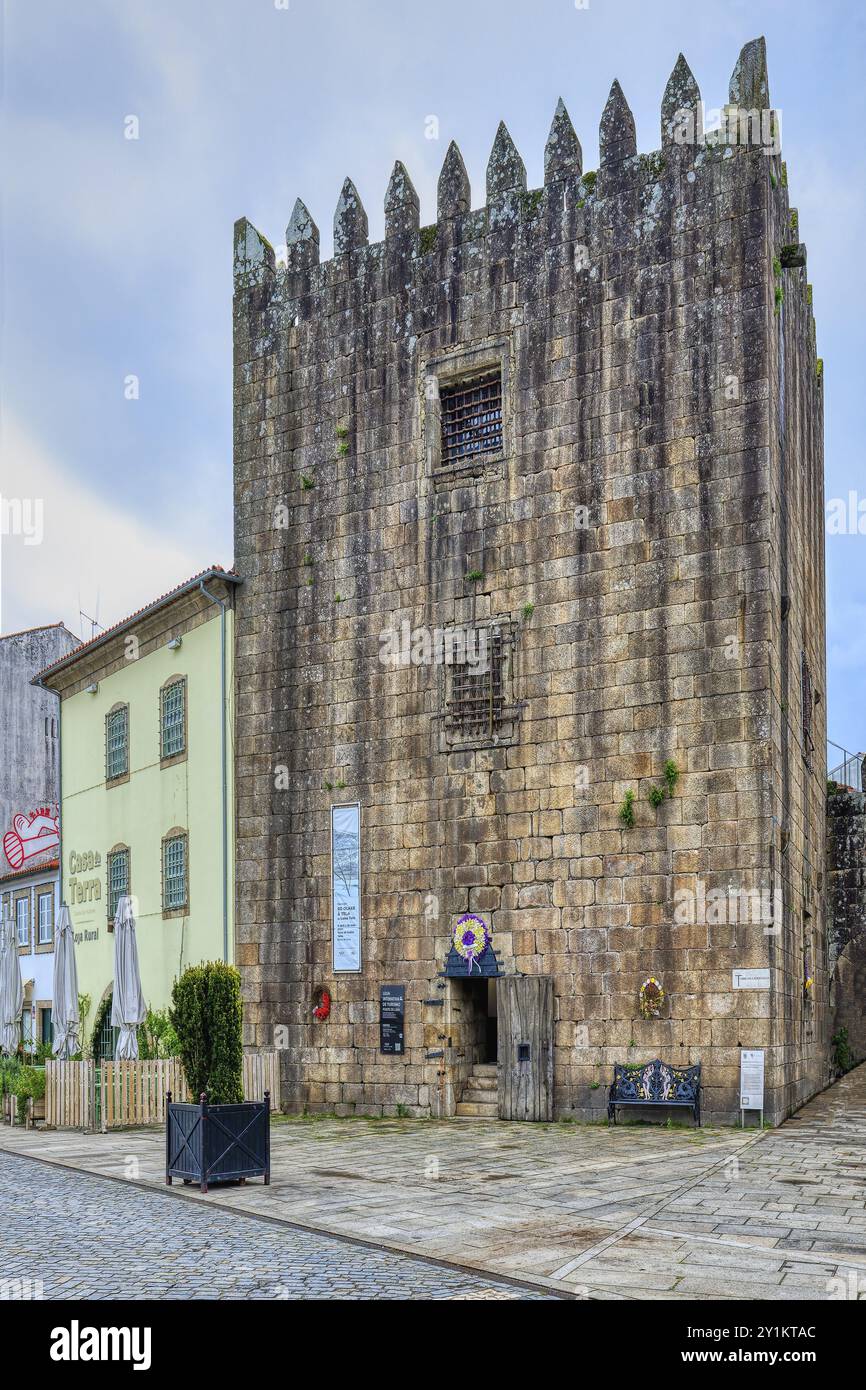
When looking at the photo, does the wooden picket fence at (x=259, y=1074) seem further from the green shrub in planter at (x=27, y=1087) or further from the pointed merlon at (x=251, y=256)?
the pointed merlon at (x=251, y=256)

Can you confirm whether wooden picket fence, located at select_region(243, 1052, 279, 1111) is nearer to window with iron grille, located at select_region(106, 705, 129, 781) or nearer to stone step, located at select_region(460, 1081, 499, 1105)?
stone step, located at select_region(460, 1081, 499, 1105)

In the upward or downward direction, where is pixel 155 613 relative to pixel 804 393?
downward

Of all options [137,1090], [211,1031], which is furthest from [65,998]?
[211,1031]

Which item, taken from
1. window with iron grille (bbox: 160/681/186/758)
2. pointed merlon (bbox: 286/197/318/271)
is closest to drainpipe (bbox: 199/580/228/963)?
window with iron grille (bbox: 160/681/186/758)

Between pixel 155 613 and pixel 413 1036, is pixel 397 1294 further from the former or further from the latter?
pixel 155 613

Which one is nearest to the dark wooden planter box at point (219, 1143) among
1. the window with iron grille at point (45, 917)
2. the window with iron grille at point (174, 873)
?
the window with iron grille at point (174, 873)

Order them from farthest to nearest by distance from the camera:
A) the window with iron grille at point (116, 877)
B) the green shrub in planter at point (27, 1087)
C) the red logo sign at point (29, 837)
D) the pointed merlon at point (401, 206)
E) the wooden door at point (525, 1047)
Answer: the red logo sign at point (29, 837) < the window with iron grille at point (116, 877) < the pointed merlon at point (401, 206) < the green shrub in planter at point (27, 1087) < the wooden door at point (525, 1047)

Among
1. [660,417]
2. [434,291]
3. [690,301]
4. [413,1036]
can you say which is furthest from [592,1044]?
[434,291]

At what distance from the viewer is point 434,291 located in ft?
67.8

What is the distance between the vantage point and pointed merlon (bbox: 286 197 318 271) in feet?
73.8

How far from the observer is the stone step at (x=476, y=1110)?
18703 mm

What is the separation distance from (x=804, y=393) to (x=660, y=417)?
5406mm

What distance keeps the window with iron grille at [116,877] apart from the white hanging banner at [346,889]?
719cm
